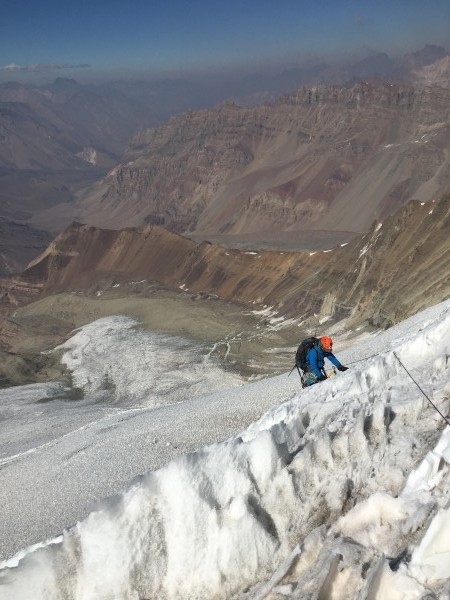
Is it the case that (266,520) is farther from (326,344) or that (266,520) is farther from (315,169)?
(315,169)

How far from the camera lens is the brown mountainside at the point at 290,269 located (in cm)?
3922

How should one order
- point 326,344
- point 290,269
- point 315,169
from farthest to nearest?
1. point 315,169
2. point 290,269
3. point 326,344

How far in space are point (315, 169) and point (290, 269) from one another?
91.3m

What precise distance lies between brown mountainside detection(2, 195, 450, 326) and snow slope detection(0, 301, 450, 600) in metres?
24.8

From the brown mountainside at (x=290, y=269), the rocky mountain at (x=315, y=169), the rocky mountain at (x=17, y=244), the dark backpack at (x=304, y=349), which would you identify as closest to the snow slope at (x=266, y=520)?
the dark backpack at (x=304, y=349)

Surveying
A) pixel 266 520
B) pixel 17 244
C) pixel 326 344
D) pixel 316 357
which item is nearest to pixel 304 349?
pixel 316 357

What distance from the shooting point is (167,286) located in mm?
78312

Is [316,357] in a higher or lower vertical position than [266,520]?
higher

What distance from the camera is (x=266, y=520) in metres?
7.34

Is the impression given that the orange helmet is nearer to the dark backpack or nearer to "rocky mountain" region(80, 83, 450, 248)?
the dark backpack

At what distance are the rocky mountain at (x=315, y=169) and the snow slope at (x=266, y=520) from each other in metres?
100

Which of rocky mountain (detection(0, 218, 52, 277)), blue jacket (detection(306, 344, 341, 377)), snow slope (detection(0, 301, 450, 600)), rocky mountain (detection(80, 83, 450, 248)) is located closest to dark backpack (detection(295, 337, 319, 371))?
blue jacket (detection(306, 344, 341, 377))

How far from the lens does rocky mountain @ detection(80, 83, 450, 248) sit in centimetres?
12481

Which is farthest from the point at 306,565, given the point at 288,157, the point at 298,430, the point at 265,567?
the point at 288,157
